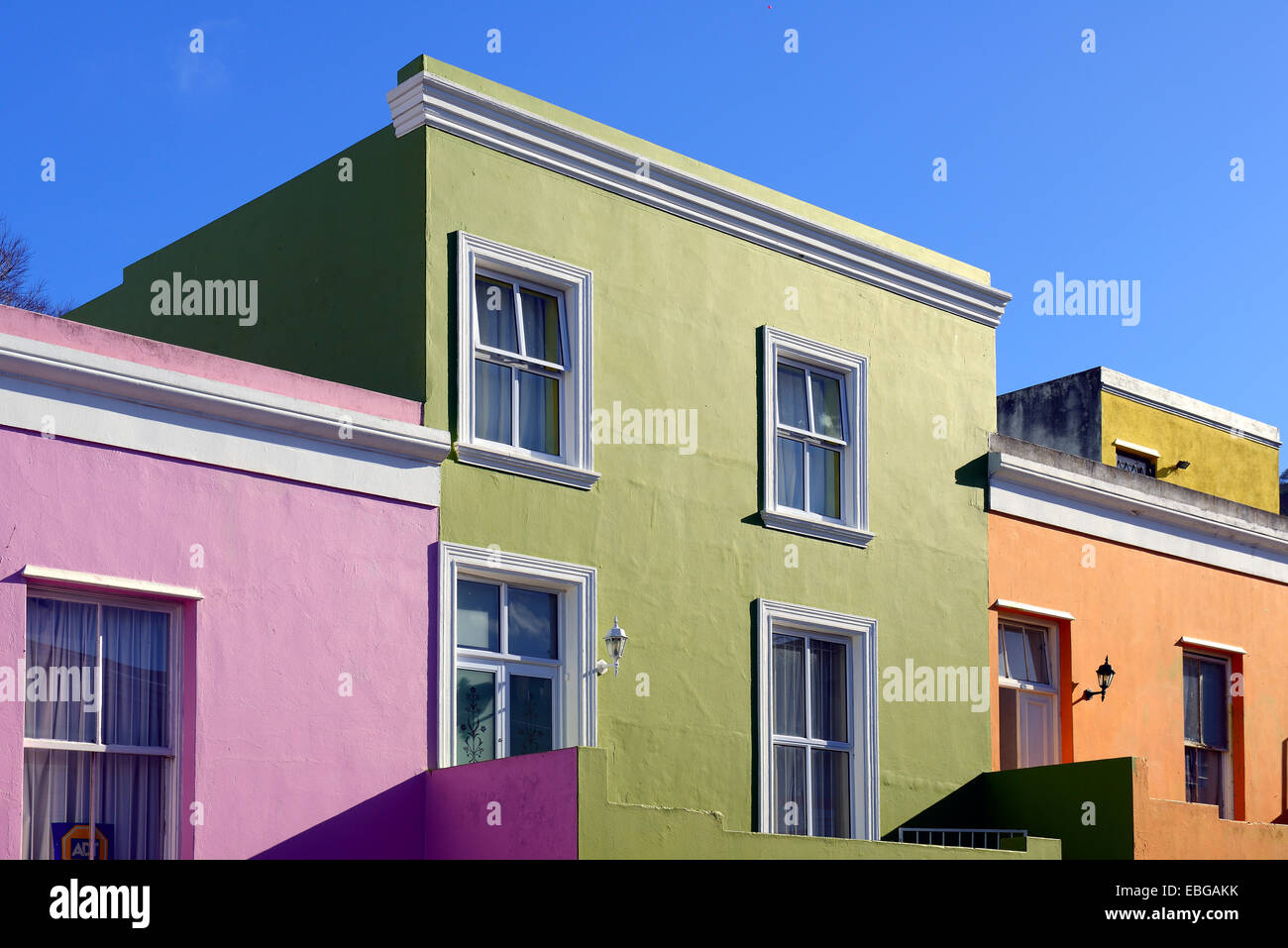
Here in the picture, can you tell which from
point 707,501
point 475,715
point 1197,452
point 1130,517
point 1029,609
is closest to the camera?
point 475,715

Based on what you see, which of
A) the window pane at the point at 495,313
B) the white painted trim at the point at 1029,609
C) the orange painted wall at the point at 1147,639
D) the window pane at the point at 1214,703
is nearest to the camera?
the window pane at the point at 495,313

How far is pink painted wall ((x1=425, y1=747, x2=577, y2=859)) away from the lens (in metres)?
11.5

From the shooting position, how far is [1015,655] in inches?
677

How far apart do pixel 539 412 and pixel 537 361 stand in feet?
1.34

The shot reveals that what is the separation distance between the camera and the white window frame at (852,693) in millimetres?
14586

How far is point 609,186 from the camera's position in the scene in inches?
571

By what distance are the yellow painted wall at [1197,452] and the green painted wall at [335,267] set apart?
41.4ft

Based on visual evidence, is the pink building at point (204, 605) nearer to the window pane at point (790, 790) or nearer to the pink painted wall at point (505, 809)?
the pink painted wall at point (505, 809)

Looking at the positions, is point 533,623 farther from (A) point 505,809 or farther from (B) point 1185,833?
(B) point 1185,833

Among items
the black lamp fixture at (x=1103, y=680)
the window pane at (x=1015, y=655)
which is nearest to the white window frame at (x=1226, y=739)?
the black lamp fixture at (x=1103, y=680)

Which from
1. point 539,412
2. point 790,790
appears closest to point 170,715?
point 539,412
